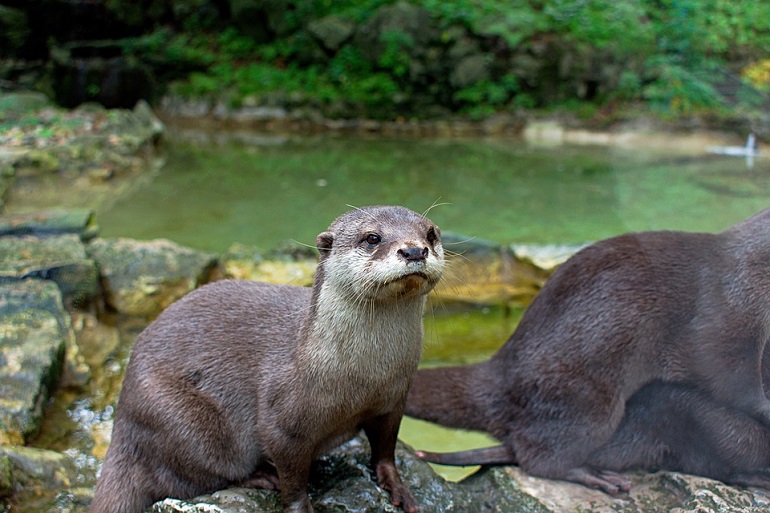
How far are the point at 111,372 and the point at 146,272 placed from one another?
0.79 metres

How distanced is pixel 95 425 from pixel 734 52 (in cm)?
505

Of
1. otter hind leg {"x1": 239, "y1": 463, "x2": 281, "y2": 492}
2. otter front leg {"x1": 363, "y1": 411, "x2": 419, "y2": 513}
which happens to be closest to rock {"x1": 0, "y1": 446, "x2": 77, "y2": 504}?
otter hind leg {"x1": 239, "y1": 463, "x2": 281, "y2": 492}

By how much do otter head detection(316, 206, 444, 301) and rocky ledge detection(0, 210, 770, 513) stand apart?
54 centimetres

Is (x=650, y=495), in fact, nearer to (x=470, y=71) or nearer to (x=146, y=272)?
(x=146, y=272)

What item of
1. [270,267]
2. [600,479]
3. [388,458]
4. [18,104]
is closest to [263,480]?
→ [388,458]

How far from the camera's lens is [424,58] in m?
12.6

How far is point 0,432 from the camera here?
9.00ft

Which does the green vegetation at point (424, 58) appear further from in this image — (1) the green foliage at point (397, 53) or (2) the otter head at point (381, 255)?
(2) the otter head at point (381, 255)

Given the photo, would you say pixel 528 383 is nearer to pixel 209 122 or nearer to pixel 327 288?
pixel 327 288

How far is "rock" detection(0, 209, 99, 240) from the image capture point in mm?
4508

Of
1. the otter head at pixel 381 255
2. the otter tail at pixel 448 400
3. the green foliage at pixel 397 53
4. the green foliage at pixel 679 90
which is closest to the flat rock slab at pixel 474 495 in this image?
the otter tail at pixel 448 400

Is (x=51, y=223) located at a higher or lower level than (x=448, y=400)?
lower

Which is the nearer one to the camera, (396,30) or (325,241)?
(325,241)

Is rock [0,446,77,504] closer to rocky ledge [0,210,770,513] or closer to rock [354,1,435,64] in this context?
rocky ledge [0,210,770,513]
